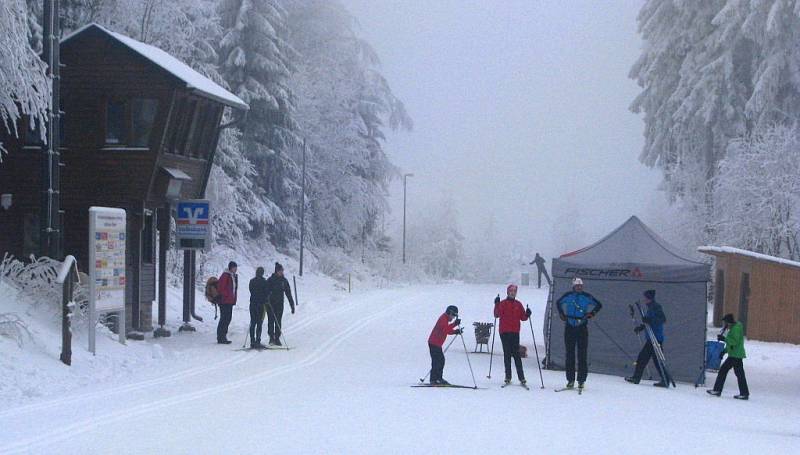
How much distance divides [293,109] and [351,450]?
3983cm

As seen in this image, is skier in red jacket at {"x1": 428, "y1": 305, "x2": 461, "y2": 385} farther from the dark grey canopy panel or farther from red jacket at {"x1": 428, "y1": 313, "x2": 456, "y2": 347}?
the dark grey canopy panel

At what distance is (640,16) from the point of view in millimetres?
45188

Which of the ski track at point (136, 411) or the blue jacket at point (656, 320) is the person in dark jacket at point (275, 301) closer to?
the ski track at point (136, 411)

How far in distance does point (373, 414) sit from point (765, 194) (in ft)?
93.4

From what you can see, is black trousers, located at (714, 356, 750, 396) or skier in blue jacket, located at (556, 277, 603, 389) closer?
skier in blue jacket, located at (556, 277, 603, 389)

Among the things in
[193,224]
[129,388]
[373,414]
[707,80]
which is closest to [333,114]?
[707,80]

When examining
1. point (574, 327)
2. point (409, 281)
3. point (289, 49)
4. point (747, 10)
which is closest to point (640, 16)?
point (747, 10)

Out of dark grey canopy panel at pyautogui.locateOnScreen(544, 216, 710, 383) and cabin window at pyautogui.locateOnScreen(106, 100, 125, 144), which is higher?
cabin window at pyautogui.locateOnScreen(106, 100, 125, 144)

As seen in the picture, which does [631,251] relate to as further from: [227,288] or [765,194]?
[765,194]

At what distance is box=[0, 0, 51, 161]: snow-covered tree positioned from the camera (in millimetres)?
16125

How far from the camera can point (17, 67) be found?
16.4 metres

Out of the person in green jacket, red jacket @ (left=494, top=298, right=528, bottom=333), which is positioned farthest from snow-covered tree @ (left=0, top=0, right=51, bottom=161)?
the person in green jacket

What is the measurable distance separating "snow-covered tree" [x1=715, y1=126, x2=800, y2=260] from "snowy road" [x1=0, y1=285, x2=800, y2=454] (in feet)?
52.9

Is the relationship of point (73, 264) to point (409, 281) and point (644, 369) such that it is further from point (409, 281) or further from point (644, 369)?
point (409, 281)
